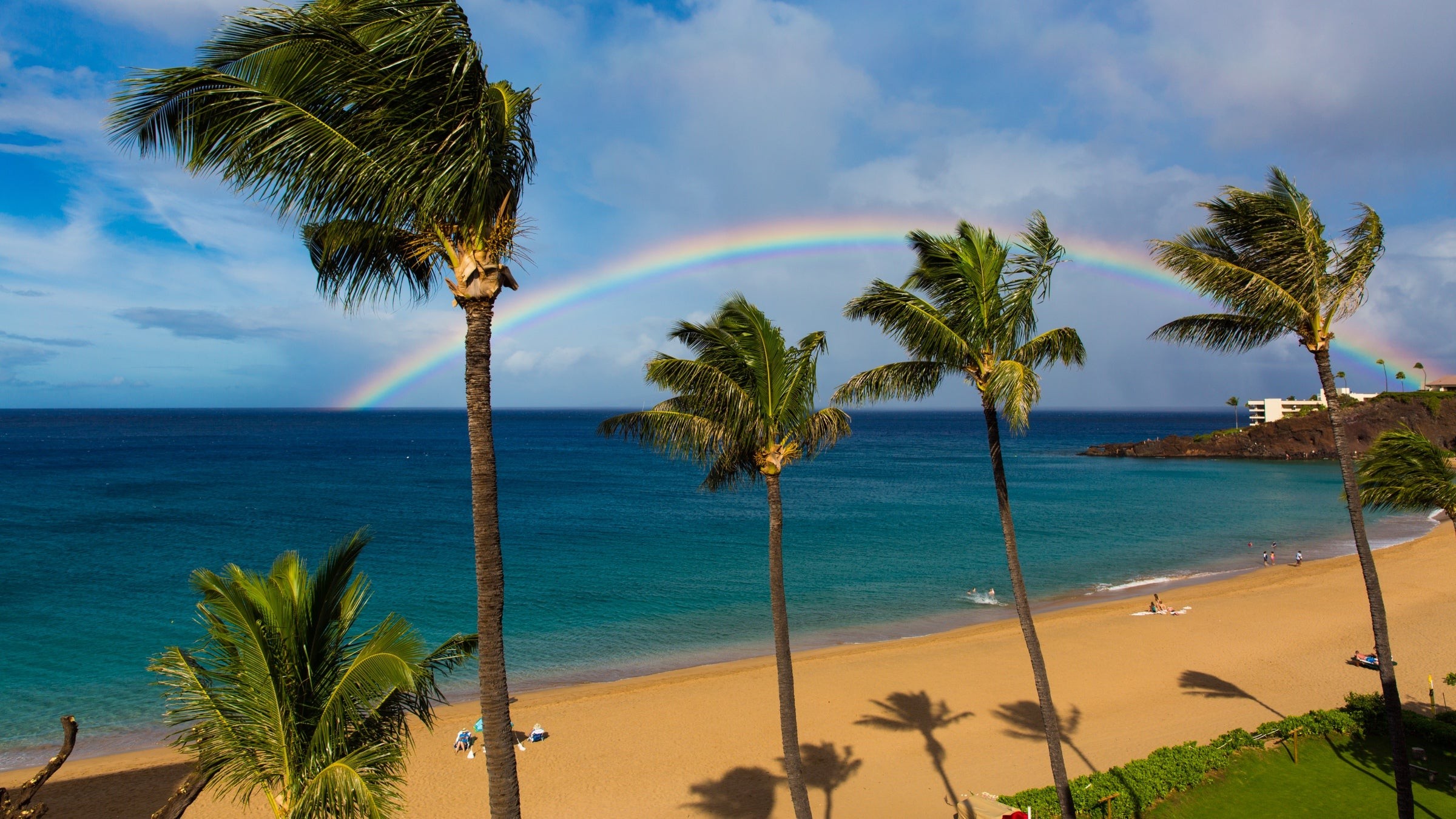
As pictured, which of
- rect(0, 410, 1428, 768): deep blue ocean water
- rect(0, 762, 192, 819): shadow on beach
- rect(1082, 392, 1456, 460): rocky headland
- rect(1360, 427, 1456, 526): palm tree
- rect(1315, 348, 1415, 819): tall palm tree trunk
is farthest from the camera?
rect(1082, 392, 1456, 460): rocky headland

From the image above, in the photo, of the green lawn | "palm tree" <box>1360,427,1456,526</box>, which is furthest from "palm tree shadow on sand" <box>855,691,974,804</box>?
"palm tree" <box>1360,427,1456,526</box>

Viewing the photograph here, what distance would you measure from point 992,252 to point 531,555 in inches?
1540

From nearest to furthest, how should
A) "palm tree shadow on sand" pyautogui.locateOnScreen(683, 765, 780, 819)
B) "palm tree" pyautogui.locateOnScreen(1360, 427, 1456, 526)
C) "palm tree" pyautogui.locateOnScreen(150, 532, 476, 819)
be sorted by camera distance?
"palm tree" pyautogui.locateOnScreen(150, 532, 476, 819) → "palm tree" pyautogui.locateOnScreen(1360, 427, 1456, 526) → "palm tree shadow on sand" pyautogui.locateOnScreen(683, 765, 780, 819)

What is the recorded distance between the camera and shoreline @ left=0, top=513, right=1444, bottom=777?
19797mm

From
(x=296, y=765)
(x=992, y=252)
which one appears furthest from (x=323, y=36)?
(x=992, y=252)

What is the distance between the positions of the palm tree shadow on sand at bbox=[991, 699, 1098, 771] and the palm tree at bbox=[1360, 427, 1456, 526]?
25.6 feet

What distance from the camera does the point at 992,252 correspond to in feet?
33.5

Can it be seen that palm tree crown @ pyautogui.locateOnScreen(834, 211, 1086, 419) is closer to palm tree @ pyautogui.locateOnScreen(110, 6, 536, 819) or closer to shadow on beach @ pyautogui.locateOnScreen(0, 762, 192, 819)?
palm tree @ pyautogui.locateOnScreen(110, 6, 536, 819)

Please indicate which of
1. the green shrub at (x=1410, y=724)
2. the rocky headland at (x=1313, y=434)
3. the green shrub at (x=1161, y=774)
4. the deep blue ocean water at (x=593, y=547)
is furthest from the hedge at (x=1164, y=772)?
the rocky headland at (x=1313, y=434)

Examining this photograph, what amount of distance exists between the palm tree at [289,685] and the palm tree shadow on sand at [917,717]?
45.3 feet

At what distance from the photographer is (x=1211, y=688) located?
21.6 meters

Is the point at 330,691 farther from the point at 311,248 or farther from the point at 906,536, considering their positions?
the point at 906,536

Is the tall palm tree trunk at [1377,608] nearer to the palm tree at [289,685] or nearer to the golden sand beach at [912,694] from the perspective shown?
the golden sand beach at [912,694]

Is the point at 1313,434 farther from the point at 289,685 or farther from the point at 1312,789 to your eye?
the point at 289,685
